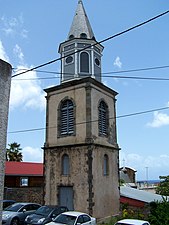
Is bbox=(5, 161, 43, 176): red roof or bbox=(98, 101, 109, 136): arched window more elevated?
bbox=(98, 101, 109, 136): arched window

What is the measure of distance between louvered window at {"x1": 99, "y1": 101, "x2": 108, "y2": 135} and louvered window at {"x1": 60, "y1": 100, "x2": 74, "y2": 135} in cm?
231

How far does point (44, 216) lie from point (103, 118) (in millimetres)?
9231

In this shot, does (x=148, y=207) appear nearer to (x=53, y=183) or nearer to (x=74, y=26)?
(x=53, y=183)

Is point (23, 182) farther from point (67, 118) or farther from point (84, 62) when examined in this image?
point (84, 62)

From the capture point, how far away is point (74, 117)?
2092cm

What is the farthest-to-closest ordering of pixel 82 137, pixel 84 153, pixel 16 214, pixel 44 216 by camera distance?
1. pixel 82 137
2. pixel 84 153
3. pixel 16 214
4. pixel 44 216

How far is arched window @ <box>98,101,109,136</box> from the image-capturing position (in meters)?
21.6

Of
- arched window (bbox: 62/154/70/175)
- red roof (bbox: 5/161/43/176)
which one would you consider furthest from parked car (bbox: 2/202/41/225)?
red roof (bbox: 5/161/43/176)

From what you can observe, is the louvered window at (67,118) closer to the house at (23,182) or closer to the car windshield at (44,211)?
the car windshield at (44,211)

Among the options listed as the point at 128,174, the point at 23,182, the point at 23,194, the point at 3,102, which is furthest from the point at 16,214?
the point at 128,174

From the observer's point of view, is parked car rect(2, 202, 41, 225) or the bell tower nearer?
parked car rect(2, 202, 41, 225)

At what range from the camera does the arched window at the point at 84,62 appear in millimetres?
22169

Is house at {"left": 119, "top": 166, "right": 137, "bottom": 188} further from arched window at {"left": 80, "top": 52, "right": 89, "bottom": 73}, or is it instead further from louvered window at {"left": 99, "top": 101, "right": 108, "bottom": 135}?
arched window at {"left": 80, "top": 52, "right": 89, "bottom": 73}

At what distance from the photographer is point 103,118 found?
22.2 metres
